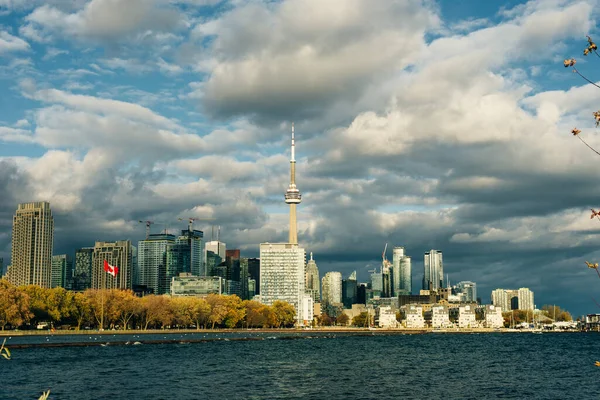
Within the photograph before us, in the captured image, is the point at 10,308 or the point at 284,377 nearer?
the point at 284,377

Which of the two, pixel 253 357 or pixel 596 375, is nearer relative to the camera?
pixel 596 375

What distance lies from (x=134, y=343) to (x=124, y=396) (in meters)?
108

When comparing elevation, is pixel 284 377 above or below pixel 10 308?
below

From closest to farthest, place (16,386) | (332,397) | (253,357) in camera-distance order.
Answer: (332,397)
(16,386)
(253,357)

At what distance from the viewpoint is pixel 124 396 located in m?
66.6

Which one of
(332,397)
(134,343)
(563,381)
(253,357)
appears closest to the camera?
(332,397)

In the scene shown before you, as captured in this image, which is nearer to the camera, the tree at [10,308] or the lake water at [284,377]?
the lake water at [284,377]

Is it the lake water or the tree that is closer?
the lake water

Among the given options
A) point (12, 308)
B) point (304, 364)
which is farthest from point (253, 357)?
point (12, 308)

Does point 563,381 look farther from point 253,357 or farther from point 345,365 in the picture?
point 253,357

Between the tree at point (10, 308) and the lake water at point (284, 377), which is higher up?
the tree at point (10, 308)

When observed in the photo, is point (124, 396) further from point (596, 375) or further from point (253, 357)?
point (596, 375)

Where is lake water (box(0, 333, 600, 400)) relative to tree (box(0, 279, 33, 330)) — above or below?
below

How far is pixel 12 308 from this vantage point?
635 ft
